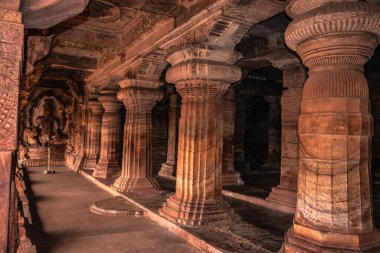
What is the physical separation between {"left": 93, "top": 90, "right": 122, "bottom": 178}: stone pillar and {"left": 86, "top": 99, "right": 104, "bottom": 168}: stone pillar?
2137 millimetres

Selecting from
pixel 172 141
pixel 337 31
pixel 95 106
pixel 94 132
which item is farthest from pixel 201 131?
pixel 94 132

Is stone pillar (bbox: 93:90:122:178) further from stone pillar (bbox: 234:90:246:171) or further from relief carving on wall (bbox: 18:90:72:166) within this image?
relief carving on wall (bbox: 18:90:72:166)

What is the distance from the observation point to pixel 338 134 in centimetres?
290

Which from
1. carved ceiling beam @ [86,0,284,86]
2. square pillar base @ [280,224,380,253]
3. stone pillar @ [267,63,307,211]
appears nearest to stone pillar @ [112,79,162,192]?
carved ceiling beam @ [86,0,284,86]

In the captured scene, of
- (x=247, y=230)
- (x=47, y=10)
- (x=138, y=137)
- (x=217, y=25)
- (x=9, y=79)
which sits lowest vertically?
(x=247, y=230)

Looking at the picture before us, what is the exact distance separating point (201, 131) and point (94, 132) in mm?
8366

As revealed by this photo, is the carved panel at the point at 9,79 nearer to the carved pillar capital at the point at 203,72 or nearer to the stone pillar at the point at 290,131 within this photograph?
the carved pillar capital at the point at 203,72

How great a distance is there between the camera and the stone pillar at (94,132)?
40.0ft

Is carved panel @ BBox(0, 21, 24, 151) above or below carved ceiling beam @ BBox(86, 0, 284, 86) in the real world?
below

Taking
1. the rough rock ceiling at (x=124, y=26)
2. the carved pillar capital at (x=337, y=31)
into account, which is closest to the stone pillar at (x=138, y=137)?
the rough rock ceiling at (x=124, y=26)

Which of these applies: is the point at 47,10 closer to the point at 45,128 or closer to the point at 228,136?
the point at 228,136

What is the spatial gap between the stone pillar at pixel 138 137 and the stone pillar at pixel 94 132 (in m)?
4.81

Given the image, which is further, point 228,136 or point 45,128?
point 45,128

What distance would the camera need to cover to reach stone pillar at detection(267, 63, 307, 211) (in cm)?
618
